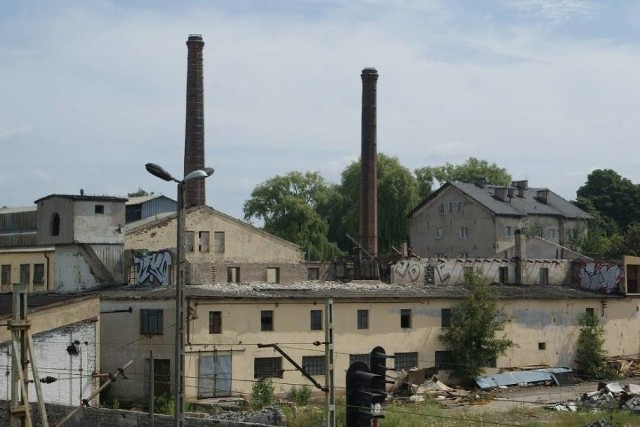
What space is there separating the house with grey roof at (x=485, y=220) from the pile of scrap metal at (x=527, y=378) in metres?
24.6

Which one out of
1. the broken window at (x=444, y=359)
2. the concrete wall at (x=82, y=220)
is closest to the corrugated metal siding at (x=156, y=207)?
the concrete wall at (x=82, y=220)

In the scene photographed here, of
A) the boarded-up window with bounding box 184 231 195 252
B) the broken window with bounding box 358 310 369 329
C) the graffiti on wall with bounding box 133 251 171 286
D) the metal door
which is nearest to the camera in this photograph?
the metal door

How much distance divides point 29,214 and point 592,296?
109 ft

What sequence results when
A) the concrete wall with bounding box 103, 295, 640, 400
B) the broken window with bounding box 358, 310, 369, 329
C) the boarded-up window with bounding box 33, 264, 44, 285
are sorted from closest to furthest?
the concrete wall with bounding box 103, 295, 640, 400, the broken window with bounding box 358, 310, 369, 329, the boarded-up window with bounding box 33, 264, 44, 285

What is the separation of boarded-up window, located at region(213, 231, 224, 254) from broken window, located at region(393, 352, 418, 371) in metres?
13.4

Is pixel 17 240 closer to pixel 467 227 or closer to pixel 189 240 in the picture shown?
pixel 189 240

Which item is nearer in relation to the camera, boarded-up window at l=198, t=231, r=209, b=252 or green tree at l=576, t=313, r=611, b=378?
green tree at l=576, t=313, r=611, b=378

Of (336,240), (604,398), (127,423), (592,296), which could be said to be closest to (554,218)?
(336,240)

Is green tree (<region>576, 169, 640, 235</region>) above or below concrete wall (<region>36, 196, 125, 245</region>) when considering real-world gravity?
above

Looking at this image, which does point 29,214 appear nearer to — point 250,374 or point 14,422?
point 250,374

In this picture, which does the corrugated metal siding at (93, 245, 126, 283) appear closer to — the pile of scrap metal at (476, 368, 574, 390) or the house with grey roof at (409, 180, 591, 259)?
the pile of scrap metal at (476, 368, 574, 390)

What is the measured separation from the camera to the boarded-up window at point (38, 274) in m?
50.9

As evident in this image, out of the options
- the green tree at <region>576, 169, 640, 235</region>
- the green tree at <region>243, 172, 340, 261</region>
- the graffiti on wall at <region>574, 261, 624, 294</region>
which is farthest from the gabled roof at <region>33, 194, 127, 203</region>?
the green tree at <region>576, 169, 640, 235</region>

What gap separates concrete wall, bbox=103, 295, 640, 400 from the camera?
41688mm
